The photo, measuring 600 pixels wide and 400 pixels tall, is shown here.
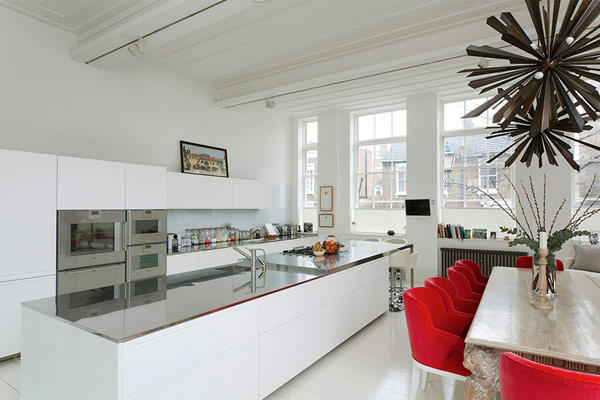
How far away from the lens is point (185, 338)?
6.39 ft

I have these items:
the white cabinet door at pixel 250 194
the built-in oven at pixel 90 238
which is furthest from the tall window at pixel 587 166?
the built-in oven at pixel 90 238

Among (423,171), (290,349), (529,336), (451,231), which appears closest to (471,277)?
(529,336)

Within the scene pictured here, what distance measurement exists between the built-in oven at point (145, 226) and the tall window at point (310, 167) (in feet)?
15.4

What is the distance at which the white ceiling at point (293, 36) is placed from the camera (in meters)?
3.84

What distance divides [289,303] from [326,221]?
18.4 feet

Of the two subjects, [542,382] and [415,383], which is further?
[415,383]

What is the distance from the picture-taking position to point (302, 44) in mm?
4883

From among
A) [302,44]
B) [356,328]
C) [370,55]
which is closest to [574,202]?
[370,55]

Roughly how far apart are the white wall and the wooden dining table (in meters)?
4.91

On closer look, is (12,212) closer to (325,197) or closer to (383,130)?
(325,197)

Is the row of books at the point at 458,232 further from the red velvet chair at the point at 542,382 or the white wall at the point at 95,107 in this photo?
the red velvet chair at the point at 542,382

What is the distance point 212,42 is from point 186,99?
1.52m

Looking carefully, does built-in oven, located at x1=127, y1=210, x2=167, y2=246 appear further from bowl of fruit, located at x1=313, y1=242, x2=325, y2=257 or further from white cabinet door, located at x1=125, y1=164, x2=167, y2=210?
bowl of fruit, located at x1=313, y1=242, x2=325, y2=257

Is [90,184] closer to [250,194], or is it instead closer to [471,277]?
[250,194]
